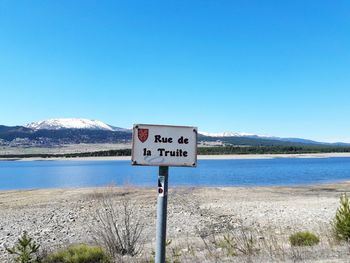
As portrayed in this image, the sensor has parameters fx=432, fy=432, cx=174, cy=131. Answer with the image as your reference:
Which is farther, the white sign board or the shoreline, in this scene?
the shoreline

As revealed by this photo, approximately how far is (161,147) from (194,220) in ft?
53.2

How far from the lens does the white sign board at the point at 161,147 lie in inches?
193

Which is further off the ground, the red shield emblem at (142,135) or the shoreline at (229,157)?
the red shield emblem at (142,135)

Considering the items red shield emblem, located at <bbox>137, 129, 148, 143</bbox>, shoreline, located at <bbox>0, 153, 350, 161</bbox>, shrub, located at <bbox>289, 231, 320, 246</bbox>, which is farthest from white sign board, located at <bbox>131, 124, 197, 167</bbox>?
shoreline, located at <bbox>0, 153, 350, 161</bbox>

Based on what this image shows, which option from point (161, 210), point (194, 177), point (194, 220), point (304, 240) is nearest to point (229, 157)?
point (194, 177)

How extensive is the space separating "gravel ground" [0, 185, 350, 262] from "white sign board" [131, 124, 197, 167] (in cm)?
358

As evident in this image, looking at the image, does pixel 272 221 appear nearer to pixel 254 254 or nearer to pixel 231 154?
pixel 254 254

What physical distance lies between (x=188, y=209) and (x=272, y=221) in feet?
20.8

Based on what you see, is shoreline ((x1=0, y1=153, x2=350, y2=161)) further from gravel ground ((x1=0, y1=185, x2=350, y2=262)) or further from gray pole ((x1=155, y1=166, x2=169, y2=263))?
gray pole ((x1=155, y1=166, x2=169, y2=263))

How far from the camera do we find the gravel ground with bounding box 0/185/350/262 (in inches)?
409

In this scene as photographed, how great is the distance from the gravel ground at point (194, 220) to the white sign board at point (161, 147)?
3.58 m

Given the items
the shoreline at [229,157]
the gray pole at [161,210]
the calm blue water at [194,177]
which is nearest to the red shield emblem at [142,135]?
the gray pole at [161,210]

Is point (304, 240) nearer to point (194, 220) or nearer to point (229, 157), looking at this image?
point (194, 220)

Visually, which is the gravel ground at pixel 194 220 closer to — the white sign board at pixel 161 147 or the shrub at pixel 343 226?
the shrub at pixel 343 226
